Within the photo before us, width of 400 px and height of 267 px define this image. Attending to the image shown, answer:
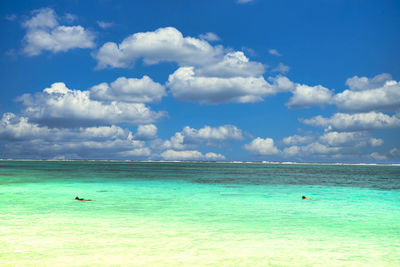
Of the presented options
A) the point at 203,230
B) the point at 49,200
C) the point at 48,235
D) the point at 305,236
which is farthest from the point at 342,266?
the point at 49,200

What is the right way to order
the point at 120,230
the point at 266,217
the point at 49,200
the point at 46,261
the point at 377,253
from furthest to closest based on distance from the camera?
the point at 49,200 < the point at 266,217 < the point at 120,230 < the point at 377,253 < the point at 46,261

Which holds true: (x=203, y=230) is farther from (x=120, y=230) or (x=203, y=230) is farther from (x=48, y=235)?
(x=48, y=235)

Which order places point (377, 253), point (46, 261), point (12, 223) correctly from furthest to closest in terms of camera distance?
1. point (12, 223)
2. point (377, 253)
3. point (46, 261)

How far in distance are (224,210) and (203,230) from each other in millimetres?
6701

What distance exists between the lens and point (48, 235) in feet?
47.2

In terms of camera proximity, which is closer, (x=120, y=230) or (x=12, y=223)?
(x=120, y=230)

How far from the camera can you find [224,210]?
22766mm

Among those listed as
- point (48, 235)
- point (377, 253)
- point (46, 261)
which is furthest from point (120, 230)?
point (377, 253)

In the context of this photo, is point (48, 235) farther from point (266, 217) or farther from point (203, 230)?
point (266, 217)

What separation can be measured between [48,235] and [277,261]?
360 inches

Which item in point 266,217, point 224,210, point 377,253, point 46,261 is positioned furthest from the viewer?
point 224,210

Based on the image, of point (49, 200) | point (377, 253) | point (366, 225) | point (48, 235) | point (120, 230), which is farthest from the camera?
point (49, 200)

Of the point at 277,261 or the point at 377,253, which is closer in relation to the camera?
the point at 277,261

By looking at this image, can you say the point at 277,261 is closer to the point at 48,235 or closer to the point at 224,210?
the point at 48,235
